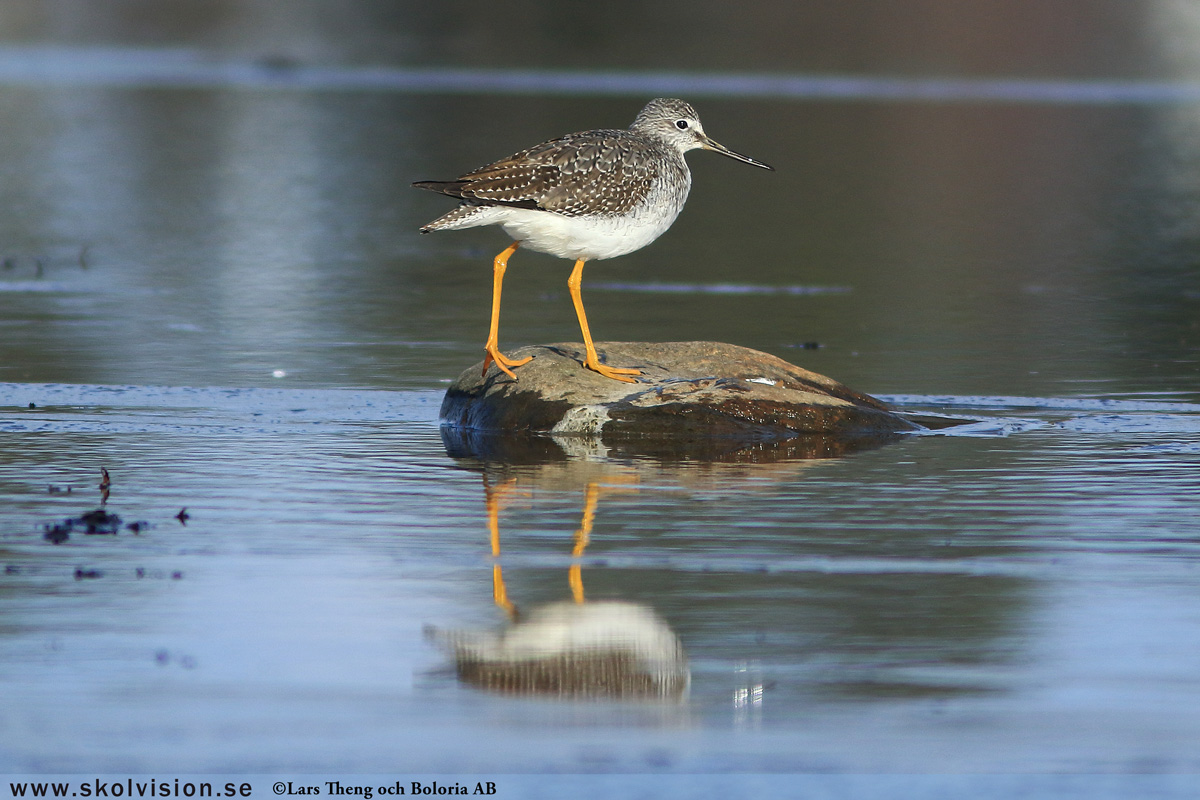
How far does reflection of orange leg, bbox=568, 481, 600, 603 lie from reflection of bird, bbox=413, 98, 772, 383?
192 centimetres

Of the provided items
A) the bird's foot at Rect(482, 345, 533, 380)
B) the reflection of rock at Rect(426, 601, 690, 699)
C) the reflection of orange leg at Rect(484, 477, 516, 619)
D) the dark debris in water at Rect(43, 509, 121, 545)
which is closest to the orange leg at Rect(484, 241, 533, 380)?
the bird's foot at Rect(482, 345, 533, 380)

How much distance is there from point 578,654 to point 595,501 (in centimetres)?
244

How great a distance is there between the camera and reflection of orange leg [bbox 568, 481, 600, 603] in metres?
7.27

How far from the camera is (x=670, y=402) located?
35.1 ft

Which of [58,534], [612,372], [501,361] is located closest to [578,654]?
[58,534]

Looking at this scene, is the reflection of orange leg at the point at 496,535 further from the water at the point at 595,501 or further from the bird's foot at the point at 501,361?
the bird's foot at the point at 501,361

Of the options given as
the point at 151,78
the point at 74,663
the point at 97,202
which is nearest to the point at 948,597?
the point at 74,663

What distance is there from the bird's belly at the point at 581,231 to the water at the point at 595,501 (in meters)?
1.20

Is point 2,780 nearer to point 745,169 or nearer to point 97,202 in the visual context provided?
point 97,202

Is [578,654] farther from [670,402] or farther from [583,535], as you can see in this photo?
[670,402]

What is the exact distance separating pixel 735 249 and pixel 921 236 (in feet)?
8.25

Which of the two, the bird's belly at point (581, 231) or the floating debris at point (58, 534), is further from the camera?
the bird's belly at point (581, 231)

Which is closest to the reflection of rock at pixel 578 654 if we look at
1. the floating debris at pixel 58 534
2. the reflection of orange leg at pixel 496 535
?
the reflection of orange leg at pixel 496 535

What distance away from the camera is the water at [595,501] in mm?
5812
